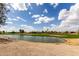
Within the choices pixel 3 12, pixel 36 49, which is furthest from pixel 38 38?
pixel 3 12

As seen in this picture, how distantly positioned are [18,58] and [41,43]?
11.9 inches

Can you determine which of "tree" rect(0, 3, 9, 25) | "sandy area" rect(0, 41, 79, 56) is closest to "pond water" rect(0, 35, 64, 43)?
"sandy area" rect(0, 41, 79, 56)

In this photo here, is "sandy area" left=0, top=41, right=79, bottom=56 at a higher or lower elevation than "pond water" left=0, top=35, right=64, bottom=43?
lower

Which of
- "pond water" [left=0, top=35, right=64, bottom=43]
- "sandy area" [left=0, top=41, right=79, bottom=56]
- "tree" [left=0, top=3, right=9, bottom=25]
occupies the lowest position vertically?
"sandy area" [left=0, top=41, right=79, bottom=56]

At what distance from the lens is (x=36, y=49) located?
7.34 feet

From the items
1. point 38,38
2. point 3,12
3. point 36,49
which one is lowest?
point 36,49

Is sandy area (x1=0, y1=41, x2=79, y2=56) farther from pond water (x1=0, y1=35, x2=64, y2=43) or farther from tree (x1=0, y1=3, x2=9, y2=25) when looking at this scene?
tree (x1=0, y1=3, x2=9, y2=25)

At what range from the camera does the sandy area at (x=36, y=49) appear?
2.21 meters

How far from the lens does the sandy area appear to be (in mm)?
2215

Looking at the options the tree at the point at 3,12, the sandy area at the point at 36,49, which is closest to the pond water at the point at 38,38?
the sandy area at the point at 36,49

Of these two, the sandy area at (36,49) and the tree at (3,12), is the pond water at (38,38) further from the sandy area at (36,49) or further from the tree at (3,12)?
the tree at (3,12)

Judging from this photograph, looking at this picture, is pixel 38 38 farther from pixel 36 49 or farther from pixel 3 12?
pixel 3 12

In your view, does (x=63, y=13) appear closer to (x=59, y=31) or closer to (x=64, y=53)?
(x=59, y=31)

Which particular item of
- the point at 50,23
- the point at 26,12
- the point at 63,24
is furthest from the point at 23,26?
the point at 63,24
